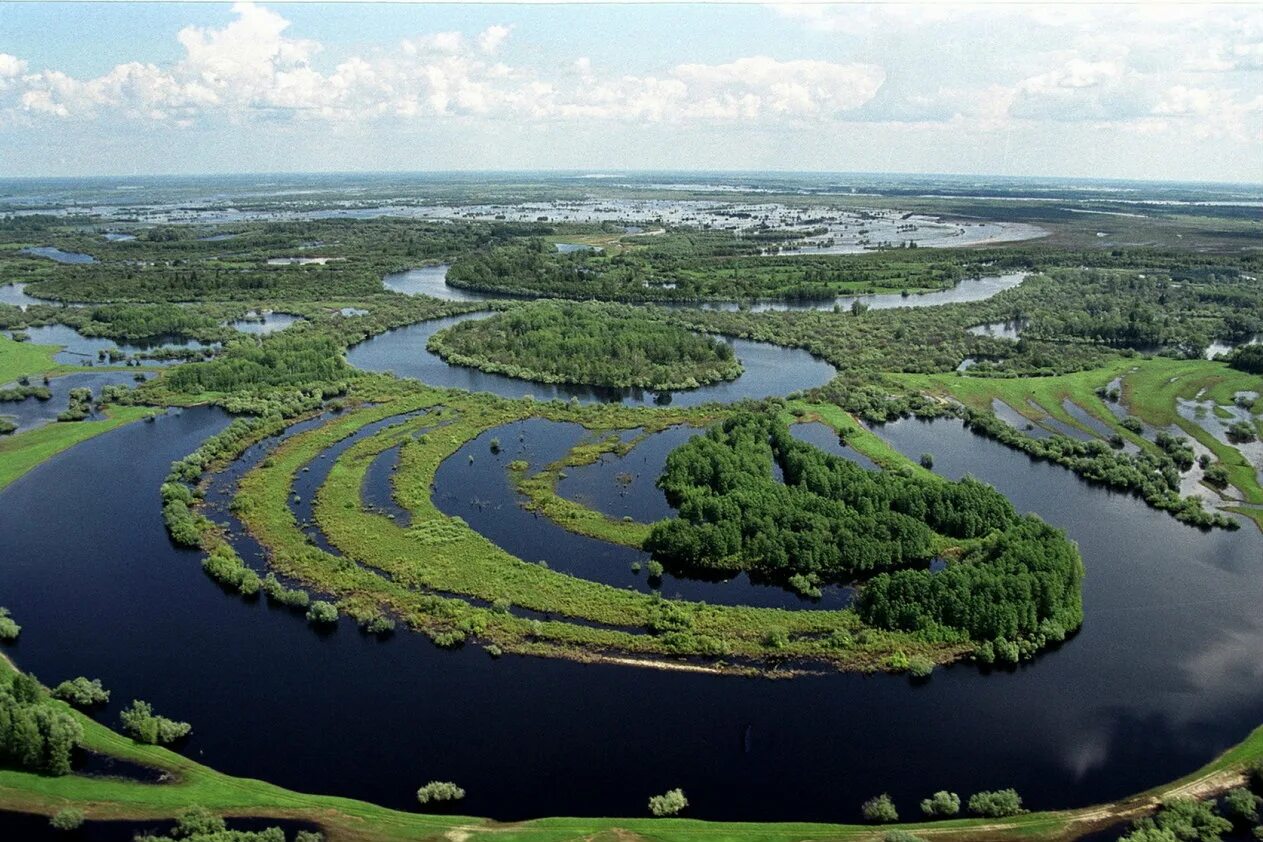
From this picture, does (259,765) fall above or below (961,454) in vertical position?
below

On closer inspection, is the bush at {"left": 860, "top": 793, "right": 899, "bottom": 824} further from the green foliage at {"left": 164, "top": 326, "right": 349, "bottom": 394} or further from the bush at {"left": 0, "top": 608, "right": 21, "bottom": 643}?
the green foliage at {"left": 164, "top": 326, "right": 349, "bottom": 394}

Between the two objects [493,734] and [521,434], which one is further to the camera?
[521,434]

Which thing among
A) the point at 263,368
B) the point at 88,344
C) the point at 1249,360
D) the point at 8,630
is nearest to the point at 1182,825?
the point at 8,630

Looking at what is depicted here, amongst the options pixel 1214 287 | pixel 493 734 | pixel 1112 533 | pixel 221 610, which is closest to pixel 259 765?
pixel 493 734

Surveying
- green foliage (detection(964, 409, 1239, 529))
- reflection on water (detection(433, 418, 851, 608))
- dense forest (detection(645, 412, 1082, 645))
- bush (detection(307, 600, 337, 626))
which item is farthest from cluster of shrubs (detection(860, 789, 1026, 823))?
green foliage (detection(964, 409, 1239, 529))

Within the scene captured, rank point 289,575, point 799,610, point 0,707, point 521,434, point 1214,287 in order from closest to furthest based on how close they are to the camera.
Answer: point 0,707 → point 799,610 → point 289,575 → point 521,434 → point 1214,287

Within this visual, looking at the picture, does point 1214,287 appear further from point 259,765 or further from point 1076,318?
point 259,765

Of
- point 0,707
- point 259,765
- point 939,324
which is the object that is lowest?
point 259,765
